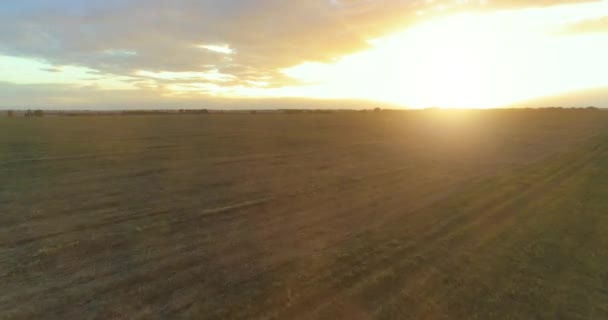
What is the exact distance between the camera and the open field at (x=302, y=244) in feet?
16.1

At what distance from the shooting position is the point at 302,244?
7.02 m

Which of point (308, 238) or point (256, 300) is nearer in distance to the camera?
point (256, 300)

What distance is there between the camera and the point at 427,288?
532 centimetres

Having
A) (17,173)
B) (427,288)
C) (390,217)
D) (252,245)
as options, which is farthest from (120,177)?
(427,288)

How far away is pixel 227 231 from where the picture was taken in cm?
771

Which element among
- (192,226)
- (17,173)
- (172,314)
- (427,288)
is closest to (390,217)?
(427,288)

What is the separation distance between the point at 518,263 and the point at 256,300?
4.18 metres

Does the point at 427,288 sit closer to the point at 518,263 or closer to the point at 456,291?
the point at 456,291

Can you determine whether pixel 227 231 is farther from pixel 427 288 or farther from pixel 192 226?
pixel 427 288

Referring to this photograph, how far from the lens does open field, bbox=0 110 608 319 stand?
4.92m

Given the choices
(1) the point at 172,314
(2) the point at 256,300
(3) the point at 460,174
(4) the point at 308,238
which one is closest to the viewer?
(1) the point at 172,314

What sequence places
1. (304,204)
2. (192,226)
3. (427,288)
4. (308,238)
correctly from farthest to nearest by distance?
(304,204) → (192,226) → (308,238) → (427,288)

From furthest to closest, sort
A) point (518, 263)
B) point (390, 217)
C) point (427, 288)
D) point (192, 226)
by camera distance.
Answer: point (390, 217) < point (192, 226) < point (518, 263) < point (427, 288)

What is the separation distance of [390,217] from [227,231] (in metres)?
3.55
